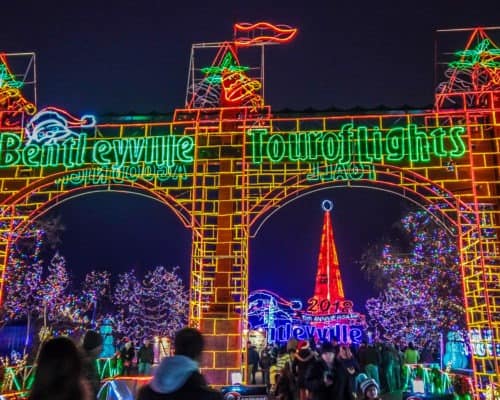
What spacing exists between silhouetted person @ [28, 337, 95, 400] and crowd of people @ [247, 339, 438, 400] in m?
4.29

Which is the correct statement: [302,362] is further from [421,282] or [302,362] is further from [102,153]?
[421,282]

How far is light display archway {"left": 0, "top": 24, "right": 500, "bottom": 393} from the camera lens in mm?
11938

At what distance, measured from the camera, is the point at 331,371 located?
643cm

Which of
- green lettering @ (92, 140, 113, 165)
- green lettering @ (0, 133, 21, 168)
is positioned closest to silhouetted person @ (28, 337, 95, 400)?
green lettering @ (92, 140, 113, 165)

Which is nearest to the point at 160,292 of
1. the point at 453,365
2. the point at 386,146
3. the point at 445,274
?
the point at 445,274

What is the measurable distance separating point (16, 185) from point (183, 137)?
460cm

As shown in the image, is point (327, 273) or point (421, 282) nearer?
point (421, 282)

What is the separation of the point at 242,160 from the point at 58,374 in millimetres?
10102

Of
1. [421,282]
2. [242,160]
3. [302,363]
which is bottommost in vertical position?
[302,363]

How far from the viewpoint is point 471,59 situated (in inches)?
487

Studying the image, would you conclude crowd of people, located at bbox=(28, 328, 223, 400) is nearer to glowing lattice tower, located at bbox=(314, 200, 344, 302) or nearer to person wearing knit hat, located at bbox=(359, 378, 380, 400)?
person wearing knit hat, located at bbox=(359, 378, 380, 400)

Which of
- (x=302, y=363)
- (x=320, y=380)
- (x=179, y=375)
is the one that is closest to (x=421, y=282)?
(x=302, y=363)

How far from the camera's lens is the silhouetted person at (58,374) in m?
2.34

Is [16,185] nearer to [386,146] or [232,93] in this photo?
[232,93]
